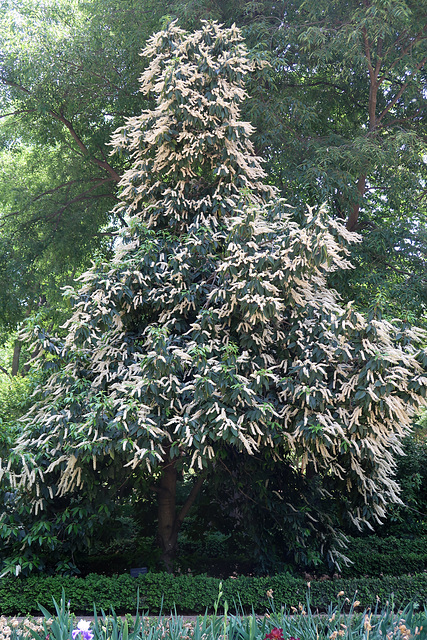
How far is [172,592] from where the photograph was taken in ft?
17.8

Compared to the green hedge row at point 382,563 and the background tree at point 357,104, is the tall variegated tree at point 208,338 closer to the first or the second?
the green hedge row at point 382,563

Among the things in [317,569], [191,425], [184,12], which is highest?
[184,12]

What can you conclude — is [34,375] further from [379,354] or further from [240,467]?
[379,354]

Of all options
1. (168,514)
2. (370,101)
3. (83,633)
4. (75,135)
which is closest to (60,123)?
(75,135)

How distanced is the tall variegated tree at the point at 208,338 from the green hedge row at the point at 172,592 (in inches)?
32.0

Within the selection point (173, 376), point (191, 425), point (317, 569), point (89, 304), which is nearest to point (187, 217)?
point (89, 304)

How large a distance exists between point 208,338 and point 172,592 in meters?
2.56

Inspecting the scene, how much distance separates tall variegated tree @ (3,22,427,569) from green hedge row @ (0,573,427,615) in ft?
2.67

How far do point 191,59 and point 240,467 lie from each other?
191 inches

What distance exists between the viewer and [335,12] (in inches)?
337

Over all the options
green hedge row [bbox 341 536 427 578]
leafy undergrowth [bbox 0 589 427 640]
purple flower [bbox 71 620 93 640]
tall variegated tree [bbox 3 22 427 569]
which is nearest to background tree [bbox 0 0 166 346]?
tall variegated tree [bbox 3 22 427 569]

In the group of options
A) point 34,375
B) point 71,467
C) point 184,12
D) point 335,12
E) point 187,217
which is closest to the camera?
point 71,467

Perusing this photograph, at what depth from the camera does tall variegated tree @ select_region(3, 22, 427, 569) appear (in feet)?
15.9

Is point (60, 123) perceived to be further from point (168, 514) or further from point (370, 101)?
point (168, 514)
